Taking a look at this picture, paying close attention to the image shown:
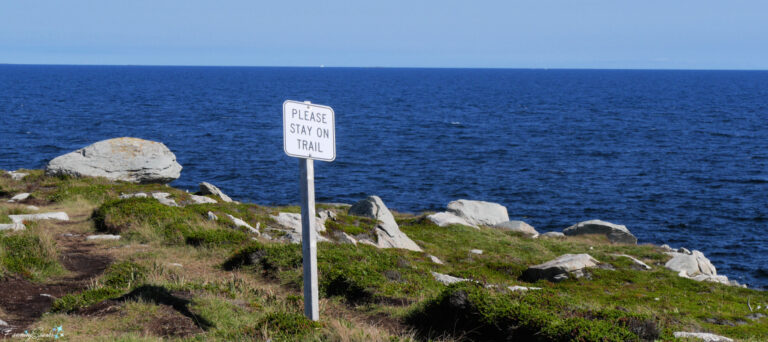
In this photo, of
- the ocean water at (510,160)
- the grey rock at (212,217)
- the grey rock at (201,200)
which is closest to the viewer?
the grey rock at (212,217)

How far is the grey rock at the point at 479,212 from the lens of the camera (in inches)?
1321

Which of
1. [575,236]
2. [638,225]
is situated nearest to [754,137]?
[638,225]

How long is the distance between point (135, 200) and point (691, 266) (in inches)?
812

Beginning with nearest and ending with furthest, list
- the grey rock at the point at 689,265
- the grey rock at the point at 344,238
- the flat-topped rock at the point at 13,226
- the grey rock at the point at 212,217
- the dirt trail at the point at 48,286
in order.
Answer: the dirt trail at the point at 48,286 → the flat-topped rock at the point at 13,226 → the grey rock at the point at 212,217 → the grey rock at the point at 344,238 → the grey rock at the point at 689,265

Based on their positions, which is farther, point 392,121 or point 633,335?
point 392,121

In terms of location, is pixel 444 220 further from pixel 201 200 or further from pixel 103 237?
pixel 103 237

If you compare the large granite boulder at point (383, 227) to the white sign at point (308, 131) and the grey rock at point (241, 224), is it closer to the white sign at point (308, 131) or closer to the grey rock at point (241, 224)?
the grey rock at point (241, 224)

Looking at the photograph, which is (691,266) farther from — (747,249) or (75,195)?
(75,195)

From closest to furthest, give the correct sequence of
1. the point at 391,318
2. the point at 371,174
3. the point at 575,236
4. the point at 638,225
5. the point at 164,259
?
the point at 391,318 < the point at 164,259 < the point at 575,236 < the point at 638,225 < the point at 371,174

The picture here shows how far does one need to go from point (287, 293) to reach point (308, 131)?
4653 millimetres

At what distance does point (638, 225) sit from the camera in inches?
1448

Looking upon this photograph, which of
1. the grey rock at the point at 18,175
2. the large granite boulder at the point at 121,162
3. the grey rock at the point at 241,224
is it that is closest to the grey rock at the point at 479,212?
the large granite boulder at the point at 121,162

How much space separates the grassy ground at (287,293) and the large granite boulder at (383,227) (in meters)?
0.78

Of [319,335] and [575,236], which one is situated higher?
[319,335]
